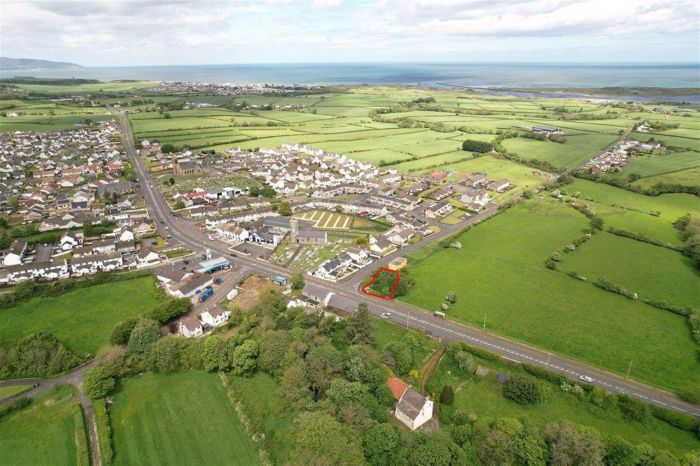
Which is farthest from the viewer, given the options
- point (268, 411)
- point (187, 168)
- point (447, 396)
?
Result: point (187, 168)

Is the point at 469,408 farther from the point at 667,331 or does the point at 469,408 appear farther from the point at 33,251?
the point at 33,251

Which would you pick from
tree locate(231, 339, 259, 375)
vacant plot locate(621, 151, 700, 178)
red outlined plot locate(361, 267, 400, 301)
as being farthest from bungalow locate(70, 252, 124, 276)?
vacant plot locate(621, 151, 700, 178)

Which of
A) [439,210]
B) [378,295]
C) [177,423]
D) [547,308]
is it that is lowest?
[177,423]

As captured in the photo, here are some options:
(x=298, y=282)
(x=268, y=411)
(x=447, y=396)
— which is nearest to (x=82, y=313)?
(x=298, y=282)

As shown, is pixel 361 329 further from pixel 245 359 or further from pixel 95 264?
pixel 95 264

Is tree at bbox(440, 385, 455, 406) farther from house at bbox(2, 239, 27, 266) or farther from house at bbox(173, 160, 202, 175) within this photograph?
house at bbox(173, 160, 202, 175)

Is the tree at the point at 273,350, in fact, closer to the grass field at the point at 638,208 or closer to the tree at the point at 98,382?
the tree at the point at 98,382
